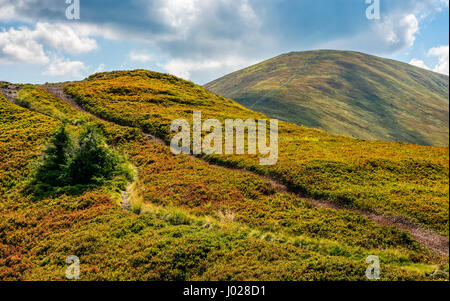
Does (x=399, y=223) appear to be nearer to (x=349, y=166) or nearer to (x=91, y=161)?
(x=349, y=166)

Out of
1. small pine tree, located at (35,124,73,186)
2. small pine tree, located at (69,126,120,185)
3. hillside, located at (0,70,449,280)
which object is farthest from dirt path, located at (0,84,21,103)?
small pine tree, located at (69,126,120,185)

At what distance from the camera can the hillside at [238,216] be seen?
14.6 m

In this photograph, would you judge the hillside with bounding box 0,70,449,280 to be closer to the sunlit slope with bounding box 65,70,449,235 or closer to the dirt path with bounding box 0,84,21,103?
the sunlit slope with bounding box 65,70,449,235

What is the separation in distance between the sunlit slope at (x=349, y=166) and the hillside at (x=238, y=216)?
5.3 inches

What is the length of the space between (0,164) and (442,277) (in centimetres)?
4161

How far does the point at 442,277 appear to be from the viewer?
42.9 feet

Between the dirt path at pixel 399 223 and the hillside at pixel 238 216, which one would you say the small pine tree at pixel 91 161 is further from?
the dirt path at pixel 399 223

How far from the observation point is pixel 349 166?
91.5 feet

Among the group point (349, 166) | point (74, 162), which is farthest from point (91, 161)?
point (349, 166)

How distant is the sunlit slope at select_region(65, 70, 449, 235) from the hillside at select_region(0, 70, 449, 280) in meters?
0.14

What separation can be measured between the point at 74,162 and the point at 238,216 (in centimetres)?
1901

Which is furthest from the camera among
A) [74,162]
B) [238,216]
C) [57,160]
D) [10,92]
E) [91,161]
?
[10,92]

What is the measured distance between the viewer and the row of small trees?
89.7 feet
